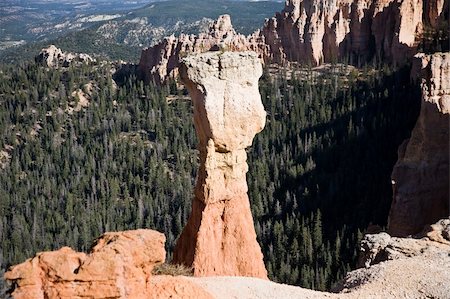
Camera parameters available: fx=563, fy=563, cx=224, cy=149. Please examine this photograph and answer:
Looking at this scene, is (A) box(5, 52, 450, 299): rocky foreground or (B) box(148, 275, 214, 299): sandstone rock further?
(B) box(148, 275, 214, 299): sandstone rock

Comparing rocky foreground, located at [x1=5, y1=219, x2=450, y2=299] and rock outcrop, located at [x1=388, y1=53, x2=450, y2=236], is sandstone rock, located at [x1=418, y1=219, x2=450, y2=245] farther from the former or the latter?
rock outcrop, located at [x1=388, y1=53, x2=450, y2=236]

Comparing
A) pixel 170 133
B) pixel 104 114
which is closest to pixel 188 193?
pixel 170 133

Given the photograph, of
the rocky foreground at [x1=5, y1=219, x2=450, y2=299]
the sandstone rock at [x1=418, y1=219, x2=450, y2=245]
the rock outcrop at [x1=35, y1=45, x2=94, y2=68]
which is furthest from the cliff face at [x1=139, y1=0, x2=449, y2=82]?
the rocky foreground at [x1=5, y1=219, x2=450, y2=299]

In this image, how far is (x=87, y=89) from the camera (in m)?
87.4

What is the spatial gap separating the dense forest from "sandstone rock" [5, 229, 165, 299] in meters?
25.9

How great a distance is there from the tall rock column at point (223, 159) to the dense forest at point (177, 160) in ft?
57.7

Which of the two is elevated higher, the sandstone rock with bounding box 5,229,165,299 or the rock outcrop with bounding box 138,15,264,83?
the rock outcrop with bounding box 138,15,264,83

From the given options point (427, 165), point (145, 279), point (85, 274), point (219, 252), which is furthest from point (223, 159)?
point (427, 165)

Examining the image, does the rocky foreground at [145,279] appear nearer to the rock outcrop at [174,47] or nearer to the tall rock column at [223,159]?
the tall rock column at [223,159]

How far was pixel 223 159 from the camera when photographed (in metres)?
18.5

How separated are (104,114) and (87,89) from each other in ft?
30.4

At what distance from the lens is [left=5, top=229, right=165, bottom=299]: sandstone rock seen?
944 centimetres

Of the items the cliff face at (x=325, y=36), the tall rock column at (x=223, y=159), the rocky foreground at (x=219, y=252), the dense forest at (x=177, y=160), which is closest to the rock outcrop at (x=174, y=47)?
the cliff face at (x=325, y=36)

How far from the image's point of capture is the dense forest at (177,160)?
45.5 meters
